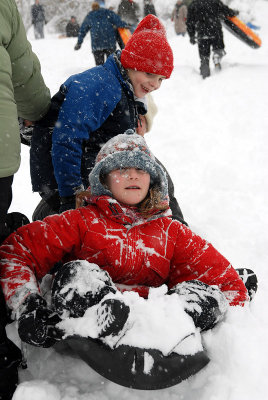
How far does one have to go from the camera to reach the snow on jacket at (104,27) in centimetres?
775

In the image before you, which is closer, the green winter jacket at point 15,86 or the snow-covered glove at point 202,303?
the green winter jacket at point 15,86

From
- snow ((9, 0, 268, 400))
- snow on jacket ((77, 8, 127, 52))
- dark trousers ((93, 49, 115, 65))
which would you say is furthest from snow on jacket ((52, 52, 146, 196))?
dark trousers ((93, 49, 115, 65))

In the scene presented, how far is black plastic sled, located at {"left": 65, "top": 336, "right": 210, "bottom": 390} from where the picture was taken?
1285 millimetres

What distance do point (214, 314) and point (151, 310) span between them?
31 centimetres

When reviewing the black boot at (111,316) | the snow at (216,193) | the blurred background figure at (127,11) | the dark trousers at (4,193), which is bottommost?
the snow at (216,193)

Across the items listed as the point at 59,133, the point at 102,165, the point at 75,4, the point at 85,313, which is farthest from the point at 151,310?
the point at 75,4

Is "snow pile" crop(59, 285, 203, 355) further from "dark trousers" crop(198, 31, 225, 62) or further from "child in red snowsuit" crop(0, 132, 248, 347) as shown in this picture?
"dark trousers" crop(198, 31, 225, 62)

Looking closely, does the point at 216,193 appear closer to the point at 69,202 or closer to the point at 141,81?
the point at 141,81

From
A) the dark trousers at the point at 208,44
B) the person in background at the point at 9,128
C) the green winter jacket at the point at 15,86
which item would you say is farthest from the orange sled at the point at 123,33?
the person in background at the point at 9,128

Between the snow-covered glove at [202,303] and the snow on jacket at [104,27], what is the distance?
7210 mm

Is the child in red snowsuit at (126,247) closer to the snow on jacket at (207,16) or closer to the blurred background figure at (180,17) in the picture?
the snow on jacket at (207,16)

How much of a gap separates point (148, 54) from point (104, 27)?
6.07 m

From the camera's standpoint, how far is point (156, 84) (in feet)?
7.68

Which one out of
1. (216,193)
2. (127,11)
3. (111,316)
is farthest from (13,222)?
(127,11)
